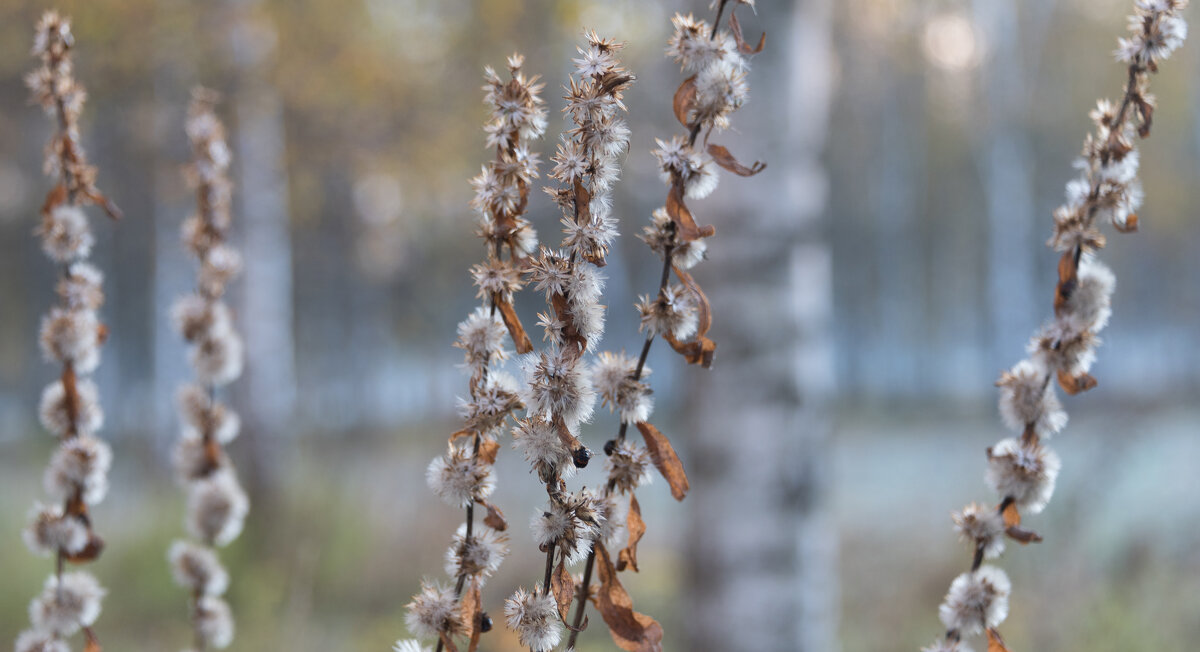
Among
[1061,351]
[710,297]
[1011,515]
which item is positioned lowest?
[1011,515]

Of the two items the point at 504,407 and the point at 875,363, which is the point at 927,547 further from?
the point at 875,363

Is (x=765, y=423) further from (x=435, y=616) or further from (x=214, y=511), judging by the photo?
(x=435, y=616)

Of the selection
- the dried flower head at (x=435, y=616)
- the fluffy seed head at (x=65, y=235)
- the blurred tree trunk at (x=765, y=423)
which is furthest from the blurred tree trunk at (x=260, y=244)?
the dried flower head at (x=435, y=616)

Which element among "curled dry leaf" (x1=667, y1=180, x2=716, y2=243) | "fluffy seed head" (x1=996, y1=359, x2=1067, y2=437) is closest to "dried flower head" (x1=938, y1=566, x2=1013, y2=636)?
"fluffy seed head" (x1=996, y1=359, x2=1067, y2=437)

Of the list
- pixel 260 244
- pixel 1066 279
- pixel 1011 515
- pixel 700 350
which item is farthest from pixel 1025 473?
pixel 260 244

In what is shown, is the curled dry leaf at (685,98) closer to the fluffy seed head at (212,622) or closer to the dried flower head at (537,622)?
the dried flower head at (537,622)
